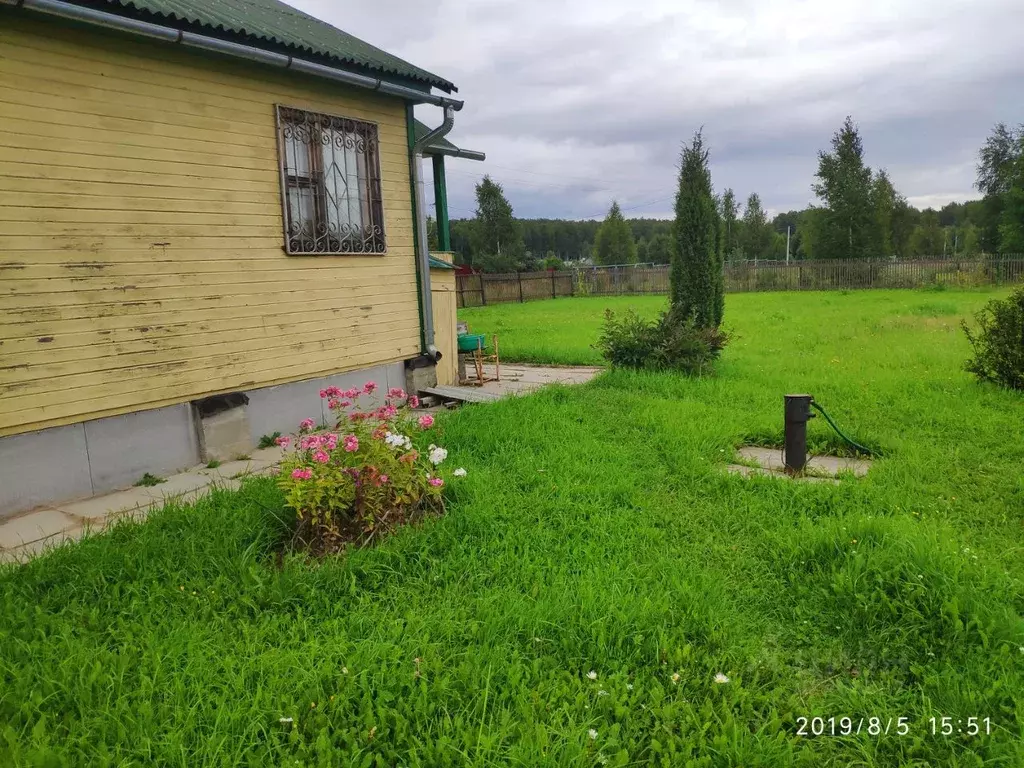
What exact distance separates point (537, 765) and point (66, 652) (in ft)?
6.11

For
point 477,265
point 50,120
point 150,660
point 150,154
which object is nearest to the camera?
point 150,660

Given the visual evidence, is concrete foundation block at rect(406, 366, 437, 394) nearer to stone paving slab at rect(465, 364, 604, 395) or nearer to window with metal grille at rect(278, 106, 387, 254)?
A: stone paving slab at rect(465, 364, 604, 395)

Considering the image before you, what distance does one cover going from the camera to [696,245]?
385 inches

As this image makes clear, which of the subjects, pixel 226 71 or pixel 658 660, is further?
pixel 226 71

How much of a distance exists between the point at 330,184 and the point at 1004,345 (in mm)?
7028

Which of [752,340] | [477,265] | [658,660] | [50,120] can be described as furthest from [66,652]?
[477,265]

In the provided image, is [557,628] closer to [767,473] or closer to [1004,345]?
[767,473]

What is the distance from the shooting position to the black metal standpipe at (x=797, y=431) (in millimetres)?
4504

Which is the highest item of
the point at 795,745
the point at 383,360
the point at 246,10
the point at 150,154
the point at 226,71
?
the point at 246,10

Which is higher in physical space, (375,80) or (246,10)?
(246,10)

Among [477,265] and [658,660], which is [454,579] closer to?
[658,660]

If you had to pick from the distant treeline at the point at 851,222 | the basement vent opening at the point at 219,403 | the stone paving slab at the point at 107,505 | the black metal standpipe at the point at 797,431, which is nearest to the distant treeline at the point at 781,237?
the distant treeline at the point at 851,222

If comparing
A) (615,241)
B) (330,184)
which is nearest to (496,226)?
(615,241)

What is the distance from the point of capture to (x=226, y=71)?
5246 millimetres
